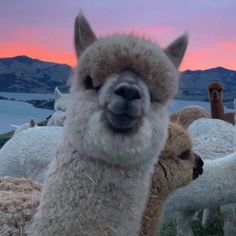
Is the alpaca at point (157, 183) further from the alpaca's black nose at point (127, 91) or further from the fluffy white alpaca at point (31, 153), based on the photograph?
the fluffy white alpaca at point (31, 153)

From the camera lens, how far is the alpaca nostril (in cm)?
274

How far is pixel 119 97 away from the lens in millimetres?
2758

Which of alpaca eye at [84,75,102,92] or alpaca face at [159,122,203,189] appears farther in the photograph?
alpaca face at [159,122,203,189]

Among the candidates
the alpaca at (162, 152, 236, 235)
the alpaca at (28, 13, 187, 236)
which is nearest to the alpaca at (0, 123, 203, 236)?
the alpaca at (28, 13, 187, 236)

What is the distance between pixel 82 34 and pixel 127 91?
0.46m

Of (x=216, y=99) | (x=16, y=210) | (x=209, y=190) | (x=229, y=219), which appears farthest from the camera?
(x=216, y=99)

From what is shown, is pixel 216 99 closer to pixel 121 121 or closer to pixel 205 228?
pixel 205 228

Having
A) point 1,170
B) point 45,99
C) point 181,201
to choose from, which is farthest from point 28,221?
point 45,99

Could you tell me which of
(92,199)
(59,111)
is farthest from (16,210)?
(59,111)

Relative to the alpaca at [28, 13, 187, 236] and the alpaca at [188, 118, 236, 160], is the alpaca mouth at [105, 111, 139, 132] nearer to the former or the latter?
the alpaca at [28, 13, 187, 236]

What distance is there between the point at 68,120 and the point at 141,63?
0.45 metres

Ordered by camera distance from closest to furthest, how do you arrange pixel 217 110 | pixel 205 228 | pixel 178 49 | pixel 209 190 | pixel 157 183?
1. pixel 178 49
2. pixel 157 183
3. pixel 209 190
4. pixel 205 228
5. pixel 217 110

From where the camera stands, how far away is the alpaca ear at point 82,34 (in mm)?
2982

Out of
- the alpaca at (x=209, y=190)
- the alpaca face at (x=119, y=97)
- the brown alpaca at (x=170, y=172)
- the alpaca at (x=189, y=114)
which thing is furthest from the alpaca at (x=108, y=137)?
the alpaca at (x=189, y=114)
